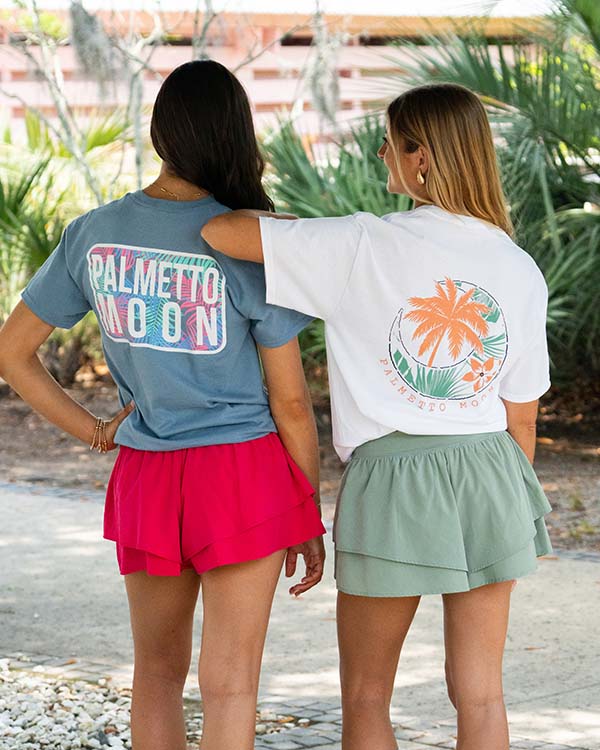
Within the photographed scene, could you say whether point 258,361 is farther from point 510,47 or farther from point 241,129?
point 510,47

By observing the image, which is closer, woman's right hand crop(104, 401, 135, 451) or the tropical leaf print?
the tropical leaf print

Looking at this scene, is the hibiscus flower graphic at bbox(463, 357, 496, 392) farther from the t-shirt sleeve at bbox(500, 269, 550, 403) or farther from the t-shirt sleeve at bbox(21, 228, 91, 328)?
the t-shirt sleeve at bbox(21, 228, 91, 328)

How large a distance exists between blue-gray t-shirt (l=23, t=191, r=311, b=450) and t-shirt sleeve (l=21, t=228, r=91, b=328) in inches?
5.4

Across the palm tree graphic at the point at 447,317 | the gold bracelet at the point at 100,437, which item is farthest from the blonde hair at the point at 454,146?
the gold bracelet at the point at 100,437

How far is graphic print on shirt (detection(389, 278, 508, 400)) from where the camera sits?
8.10 feet

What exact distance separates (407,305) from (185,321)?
1.39 feet

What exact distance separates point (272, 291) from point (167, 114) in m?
0.40

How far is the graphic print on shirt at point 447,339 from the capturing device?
2469 millimetres

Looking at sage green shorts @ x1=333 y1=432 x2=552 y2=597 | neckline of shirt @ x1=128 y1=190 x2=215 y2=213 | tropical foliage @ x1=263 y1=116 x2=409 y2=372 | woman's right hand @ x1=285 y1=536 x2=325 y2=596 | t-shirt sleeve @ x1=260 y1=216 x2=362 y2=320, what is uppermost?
neckline of shirt @ x1=128 y1=190 x2=215 y2=213

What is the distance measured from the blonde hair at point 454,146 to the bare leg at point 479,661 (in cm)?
75

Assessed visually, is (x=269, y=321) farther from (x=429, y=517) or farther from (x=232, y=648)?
(x=232, y=648)

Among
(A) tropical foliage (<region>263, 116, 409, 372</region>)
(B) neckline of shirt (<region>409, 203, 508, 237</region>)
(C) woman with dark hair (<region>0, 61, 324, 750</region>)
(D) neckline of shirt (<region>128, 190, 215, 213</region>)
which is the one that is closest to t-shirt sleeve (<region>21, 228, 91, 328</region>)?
(C) woman with dark hair (<region>0, 61, 324, 750</region>)

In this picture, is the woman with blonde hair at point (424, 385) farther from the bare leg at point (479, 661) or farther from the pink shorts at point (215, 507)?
the pink shorts at point (215, 507)

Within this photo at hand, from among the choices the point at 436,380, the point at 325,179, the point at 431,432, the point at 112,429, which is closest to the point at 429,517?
the point at 431,432
